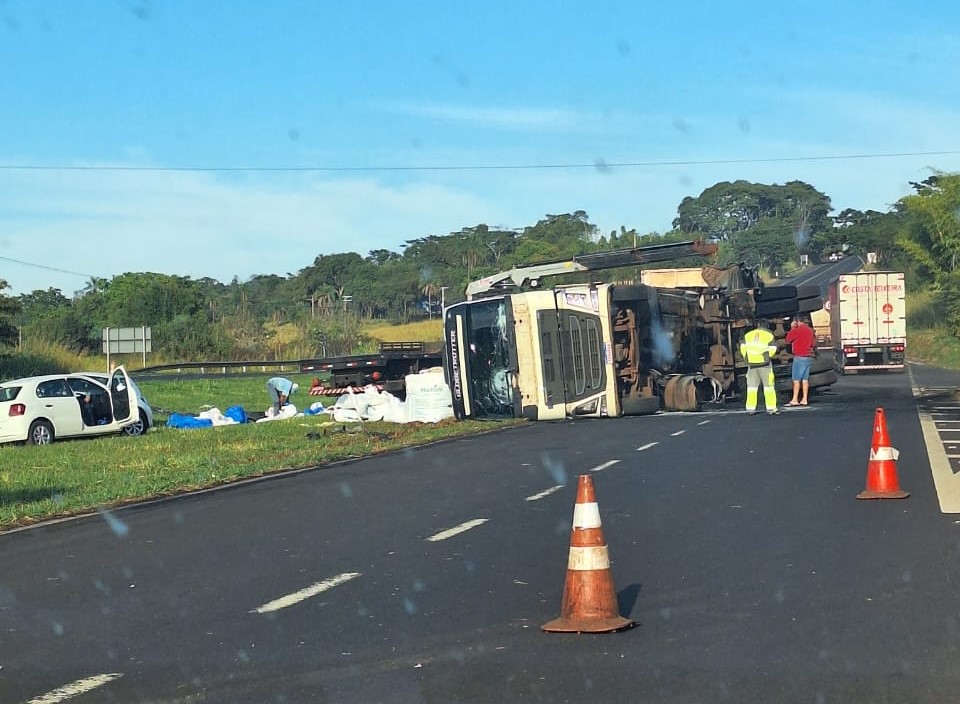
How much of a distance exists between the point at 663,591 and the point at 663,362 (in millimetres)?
20788

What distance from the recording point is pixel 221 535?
1174cm

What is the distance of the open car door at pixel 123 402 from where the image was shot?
2681cm

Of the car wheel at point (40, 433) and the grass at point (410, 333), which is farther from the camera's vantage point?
the grass at point (410, 333)

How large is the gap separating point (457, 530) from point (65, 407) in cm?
1674

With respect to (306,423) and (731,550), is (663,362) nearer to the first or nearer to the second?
(306,423)

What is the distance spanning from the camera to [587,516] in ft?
24.6

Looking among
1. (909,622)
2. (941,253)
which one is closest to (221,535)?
(909,622)

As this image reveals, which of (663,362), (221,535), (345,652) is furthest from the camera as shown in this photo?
(663,362)

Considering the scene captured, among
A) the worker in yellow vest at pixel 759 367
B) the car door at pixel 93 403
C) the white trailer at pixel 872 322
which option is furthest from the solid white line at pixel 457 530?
the white trailer at pixel 872 322

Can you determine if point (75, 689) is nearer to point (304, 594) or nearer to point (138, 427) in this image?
point (304, 594)

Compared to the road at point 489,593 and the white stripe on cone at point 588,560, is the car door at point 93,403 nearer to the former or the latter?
the road at point 489,593

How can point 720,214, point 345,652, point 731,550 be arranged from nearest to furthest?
point 345,652, point 731,550, point 720,214

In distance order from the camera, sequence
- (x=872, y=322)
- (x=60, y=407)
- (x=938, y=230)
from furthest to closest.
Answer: (x=938, y=230) → (x=872, y=322) → (x=60, y=407)

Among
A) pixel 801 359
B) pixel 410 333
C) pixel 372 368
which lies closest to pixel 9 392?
pixel 372 368
